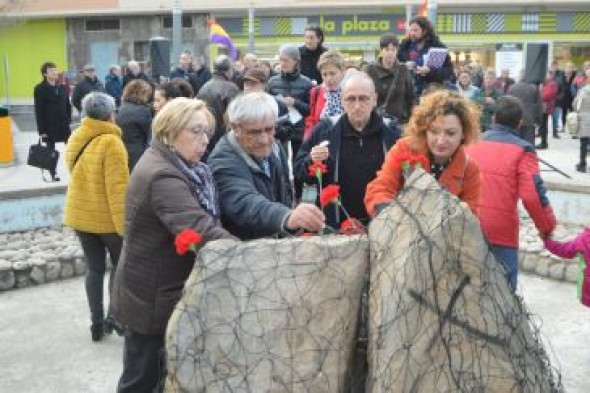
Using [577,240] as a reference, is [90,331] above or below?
A: below

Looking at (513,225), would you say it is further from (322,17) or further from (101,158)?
(322,17)

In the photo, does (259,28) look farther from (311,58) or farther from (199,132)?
(199,132)

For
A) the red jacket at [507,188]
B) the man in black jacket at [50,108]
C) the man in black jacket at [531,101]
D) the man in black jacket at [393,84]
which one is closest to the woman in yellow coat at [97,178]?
the red jacket at [507,188]

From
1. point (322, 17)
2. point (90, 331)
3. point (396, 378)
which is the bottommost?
point (90, 331)

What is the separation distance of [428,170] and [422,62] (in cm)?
449

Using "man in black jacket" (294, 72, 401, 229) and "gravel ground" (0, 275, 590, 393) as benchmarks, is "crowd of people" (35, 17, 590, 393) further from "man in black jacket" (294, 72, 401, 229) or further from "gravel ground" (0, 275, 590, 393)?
"gravel ground" (0, 275, 590, 393)

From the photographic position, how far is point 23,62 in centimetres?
3600

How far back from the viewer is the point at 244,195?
2979mm

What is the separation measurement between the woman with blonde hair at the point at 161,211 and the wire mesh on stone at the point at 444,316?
879mm

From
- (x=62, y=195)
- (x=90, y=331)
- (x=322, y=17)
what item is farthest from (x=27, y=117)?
(x=90, y=331)

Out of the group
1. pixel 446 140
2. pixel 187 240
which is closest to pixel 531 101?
pixel 446 140

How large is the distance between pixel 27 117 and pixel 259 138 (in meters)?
27.6

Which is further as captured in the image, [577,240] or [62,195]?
[62,195]

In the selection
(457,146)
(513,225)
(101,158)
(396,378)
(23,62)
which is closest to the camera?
(396,378)
